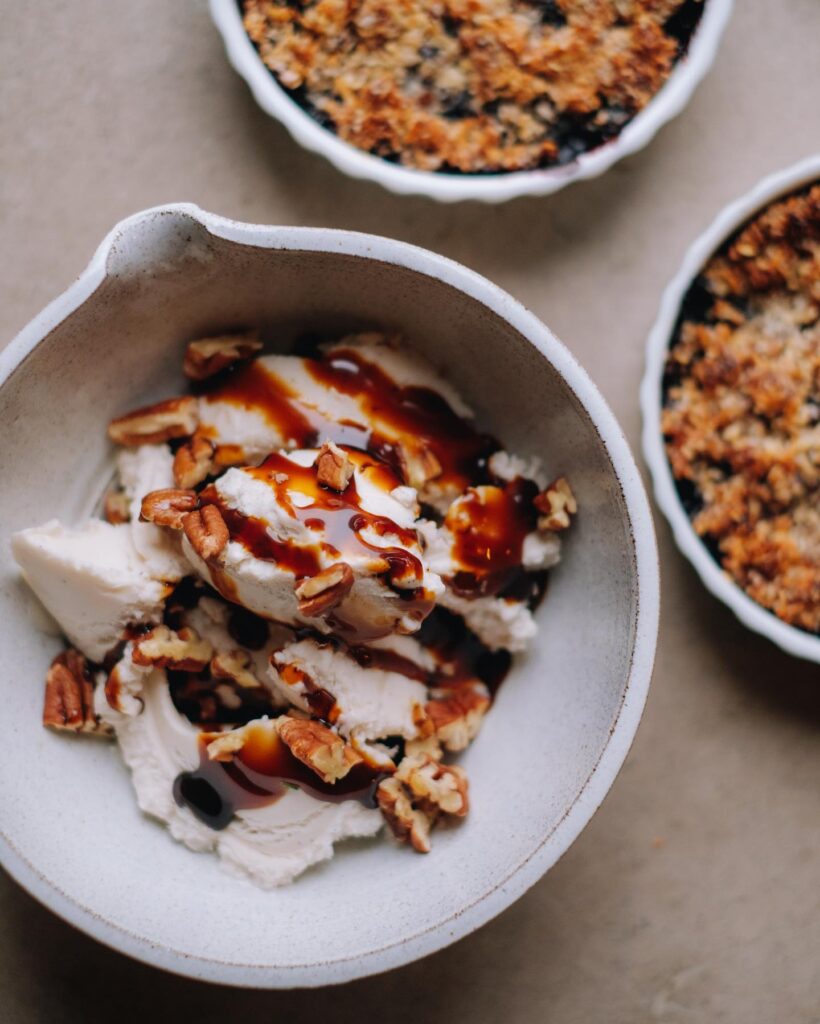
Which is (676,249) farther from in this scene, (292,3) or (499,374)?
(292,3)

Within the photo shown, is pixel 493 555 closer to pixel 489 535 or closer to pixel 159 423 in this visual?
pixel 489 535

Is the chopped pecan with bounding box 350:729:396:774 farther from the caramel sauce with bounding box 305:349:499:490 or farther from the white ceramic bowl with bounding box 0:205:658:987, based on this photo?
the caramel sauce with bounding box 305:349:499:490

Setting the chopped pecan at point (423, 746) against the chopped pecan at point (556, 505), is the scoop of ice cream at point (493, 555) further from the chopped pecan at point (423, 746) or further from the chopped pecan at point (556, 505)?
the chopped pecan at point (423, 746)

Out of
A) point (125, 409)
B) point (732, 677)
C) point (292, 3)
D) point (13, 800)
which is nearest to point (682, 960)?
point (732, 677)

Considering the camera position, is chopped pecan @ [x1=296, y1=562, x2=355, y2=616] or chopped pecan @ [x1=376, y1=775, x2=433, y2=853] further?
chopped pecan @ [x1=376, y1=775, x2=433, y2=853]

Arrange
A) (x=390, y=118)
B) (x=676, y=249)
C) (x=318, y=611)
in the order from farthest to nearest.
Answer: (x=676, y=249) < (x=390, y=118) < (x=318, y=611)

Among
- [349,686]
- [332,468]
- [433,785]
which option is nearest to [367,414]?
[332,468]

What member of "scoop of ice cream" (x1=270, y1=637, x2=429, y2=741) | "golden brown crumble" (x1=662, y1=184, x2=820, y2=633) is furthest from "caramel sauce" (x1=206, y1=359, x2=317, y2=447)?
"golden brown crumble" (x1=662, y1=184, x2=820, y2=633)
